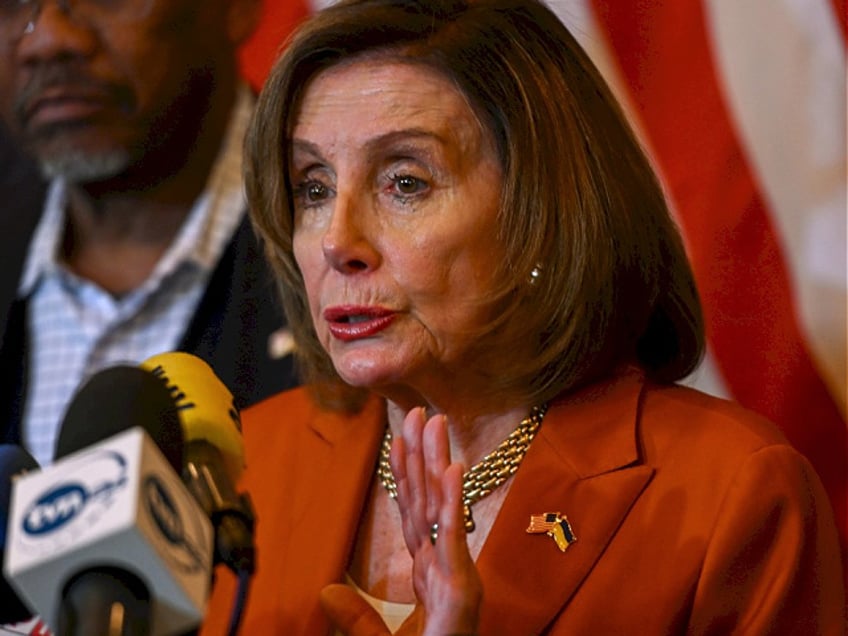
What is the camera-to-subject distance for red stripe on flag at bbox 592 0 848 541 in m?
2.11

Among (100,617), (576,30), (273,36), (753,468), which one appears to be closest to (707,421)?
(753,468)

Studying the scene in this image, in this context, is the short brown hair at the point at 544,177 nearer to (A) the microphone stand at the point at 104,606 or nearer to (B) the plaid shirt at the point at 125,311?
(B) the plaid shirt at the point at 125,311

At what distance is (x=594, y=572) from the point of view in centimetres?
158

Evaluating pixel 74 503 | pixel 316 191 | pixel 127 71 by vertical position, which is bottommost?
pixel 74 503

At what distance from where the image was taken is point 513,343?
5.70 feet

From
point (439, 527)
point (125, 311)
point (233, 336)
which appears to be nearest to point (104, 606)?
point (439, 527)

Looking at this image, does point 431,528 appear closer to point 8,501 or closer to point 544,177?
point 8,501

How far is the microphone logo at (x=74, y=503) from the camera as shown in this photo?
91 centimetres

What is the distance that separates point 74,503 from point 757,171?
1505mm

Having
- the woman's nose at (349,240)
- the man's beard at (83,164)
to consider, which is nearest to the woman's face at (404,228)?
the woman's nose at (349,240)

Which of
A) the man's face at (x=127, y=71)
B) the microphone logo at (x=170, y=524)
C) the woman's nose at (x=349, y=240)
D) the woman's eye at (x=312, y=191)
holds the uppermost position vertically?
the man's face at (x=127, y=71)

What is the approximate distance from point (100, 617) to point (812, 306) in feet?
4.93

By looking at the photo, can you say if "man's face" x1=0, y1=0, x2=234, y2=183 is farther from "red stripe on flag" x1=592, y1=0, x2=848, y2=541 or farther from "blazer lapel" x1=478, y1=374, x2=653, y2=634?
"blazer lapel" x1=478, y1=374, x2=653, y2=634

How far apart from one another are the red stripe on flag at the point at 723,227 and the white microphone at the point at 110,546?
1357 millimetres
